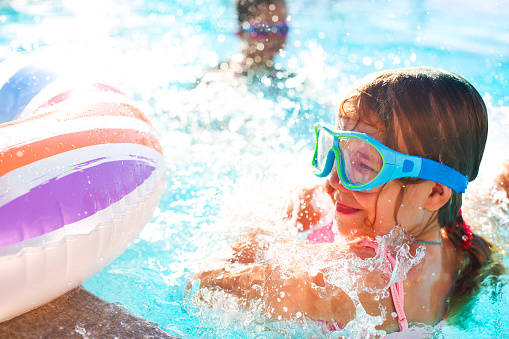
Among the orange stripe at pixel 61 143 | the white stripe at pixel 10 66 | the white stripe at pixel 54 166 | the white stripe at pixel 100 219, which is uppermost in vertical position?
the white stripe at pixel 10 66

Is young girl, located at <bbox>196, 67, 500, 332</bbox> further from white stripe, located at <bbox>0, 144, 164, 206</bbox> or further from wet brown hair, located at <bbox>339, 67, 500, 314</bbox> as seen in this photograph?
white stripe, located at <bbox>0, 144, 164, 206</bbox>

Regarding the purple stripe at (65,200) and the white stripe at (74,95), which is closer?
the purple stripe at (65,200)

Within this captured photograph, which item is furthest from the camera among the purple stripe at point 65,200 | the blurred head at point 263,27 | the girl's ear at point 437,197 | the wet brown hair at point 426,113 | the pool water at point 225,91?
the blurred head at point 263,27

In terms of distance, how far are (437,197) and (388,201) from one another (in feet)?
0.63

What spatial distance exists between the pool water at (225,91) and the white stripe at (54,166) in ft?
2.15

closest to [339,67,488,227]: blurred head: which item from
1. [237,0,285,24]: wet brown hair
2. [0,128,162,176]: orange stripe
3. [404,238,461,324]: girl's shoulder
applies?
[404,238,461,324]: girl's shoulder

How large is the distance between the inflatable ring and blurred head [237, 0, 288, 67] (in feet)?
11.9

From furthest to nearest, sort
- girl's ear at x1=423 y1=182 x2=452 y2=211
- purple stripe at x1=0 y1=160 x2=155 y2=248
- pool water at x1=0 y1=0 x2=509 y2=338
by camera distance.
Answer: pool water at x1=0 y1=0 x2=509 y2=338 < girl's ear at x1=423 y1=182 x2=452 y2=211 < purple stripe at x1=0 y1=160 x2=155 y2=248

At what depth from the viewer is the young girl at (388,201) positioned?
1921 millimetres

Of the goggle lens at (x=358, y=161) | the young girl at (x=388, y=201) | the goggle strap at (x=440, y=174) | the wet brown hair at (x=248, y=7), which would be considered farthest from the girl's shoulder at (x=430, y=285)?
the wet brown hair at (x=248, y=7)

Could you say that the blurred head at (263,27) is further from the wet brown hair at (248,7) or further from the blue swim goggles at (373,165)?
the blue swim goggles at (373,165)

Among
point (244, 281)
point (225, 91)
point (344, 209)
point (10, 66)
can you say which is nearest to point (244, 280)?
point (244, 281)

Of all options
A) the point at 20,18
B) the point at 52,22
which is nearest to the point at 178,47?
the point at 52,22

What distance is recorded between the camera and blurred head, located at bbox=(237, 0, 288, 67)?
5699 mm
